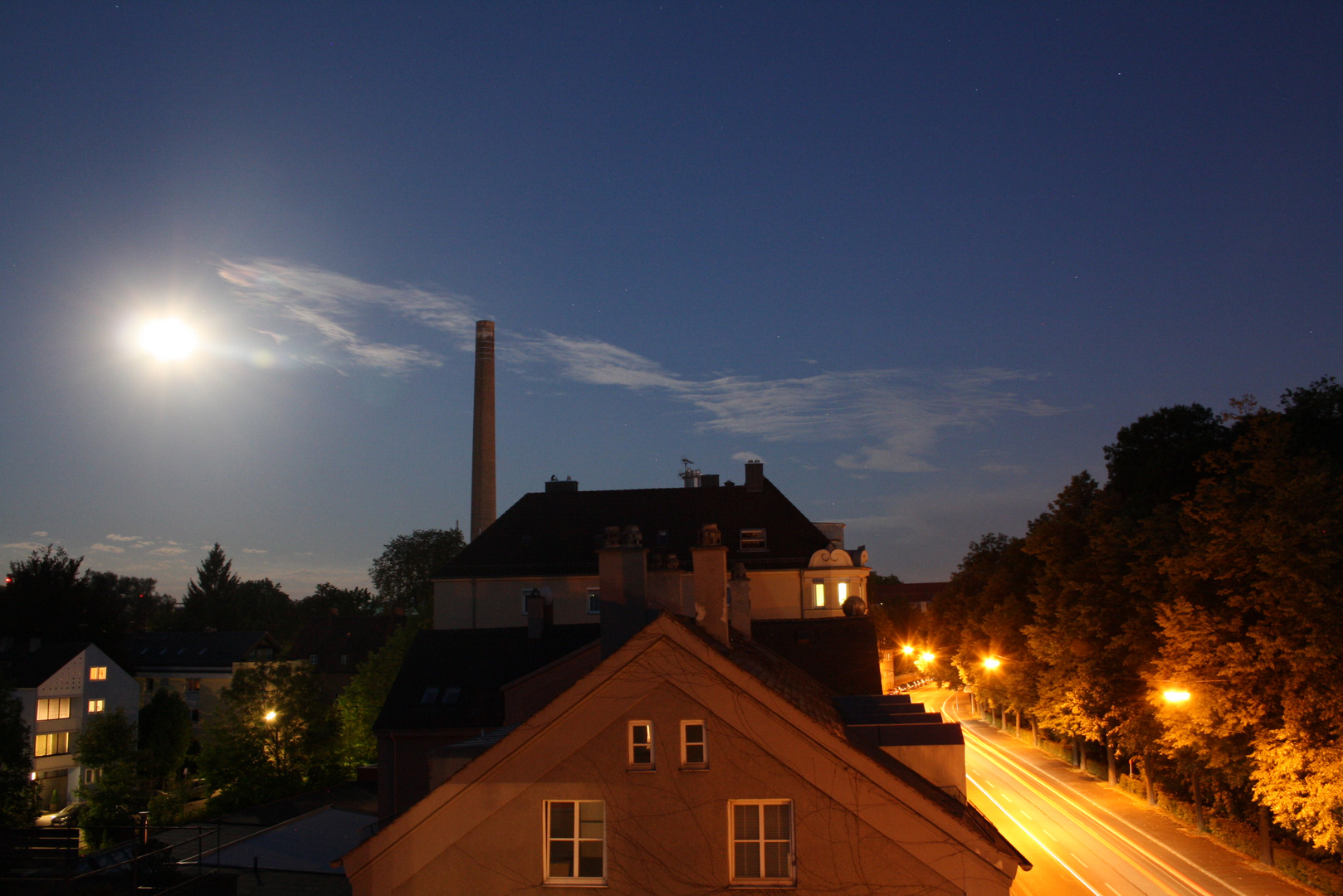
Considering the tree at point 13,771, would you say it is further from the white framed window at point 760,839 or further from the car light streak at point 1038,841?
the white framed window at point 760,839

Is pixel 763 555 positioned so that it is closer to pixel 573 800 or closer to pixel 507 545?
pixel 507 545

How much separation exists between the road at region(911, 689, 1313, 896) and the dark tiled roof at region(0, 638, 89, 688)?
6411 cm

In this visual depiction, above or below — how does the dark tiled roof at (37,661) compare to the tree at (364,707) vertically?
above

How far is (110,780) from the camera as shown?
53125mm

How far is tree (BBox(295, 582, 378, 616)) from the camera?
128 metres

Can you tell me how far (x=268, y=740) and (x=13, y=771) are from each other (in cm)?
1262

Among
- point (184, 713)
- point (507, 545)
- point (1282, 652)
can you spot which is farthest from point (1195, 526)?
point (184, 713)

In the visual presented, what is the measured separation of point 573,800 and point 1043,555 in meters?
43.3

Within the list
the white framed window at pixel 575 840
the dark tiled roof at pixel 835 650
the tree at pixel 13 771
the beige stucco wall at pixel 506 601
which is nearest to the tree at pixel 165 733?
the tree at pixel 13 771

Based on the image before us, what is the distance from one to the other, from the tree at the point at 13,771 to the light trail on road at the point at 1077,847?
1921 inches

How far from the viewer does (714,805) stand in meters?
13.7

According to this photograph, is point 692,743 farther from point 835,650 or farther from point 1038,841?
point 1038,841

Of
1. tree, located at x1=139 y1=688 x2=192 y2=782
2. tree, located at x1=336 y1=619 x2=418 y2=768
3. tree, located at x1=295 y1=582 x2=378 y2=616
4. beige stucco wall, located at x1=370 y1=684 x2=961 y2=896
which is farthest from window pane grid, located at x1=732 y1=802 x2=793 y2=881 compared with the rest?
tree, located at x1=295 y1=582 x2=378 y2=616

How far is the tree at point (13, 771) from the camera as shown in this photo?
4878cm
